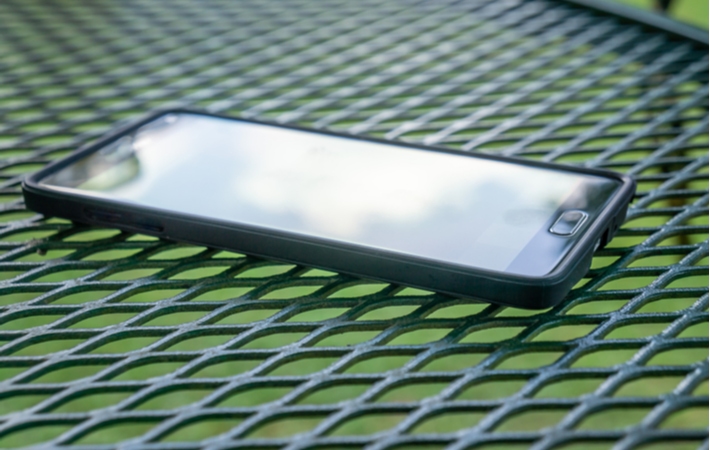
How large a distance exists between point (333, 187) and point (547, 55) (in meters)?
0.57

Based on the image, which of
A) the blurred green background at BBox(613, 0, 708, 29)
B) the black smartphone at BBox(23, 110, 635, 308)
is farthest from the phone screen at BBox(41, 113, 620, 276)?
the blurred green background at BBox(613, 0, 708, 29)

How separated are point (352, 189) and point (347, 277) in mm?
124

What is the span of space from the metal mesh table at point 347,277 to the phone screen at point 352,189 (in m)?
0.04

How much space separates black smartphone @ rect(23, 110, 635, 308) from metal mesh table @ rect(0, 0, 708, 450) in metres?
0.03

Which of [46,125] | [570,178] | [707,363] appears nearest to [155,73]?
[46,125]

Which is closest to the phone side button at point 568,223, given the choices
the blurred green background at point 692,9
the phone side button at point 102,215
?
the phone side button at point 102,215

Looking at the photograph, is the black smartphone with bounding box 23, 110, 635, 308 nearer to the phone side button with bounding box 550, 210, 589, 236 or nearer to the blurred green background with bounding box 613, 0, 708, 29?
the phone side button with bounding box 550, 210, 589, 236

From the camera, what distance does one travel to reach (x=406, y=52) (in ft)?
4.14

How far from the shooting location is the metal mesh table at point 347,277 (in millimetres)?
550

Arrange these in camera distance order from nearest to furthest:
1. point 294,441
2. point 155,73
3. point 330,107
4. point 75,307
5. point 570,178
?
point 294,441 < point 75,307 < point 570,178 < point 330,107 < point 155,73

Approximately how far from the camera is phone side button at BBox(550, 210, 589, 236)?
69cm

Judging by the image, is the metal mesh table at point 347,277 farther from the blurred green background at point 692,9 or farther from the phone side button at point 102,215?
the blurred green background at point 692,9

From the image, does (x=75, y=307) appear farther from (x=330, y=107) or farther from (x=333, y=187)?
(x=330, y=107)

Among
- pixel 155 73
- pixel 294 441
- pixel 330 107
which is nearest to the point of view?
pixel 294 441
